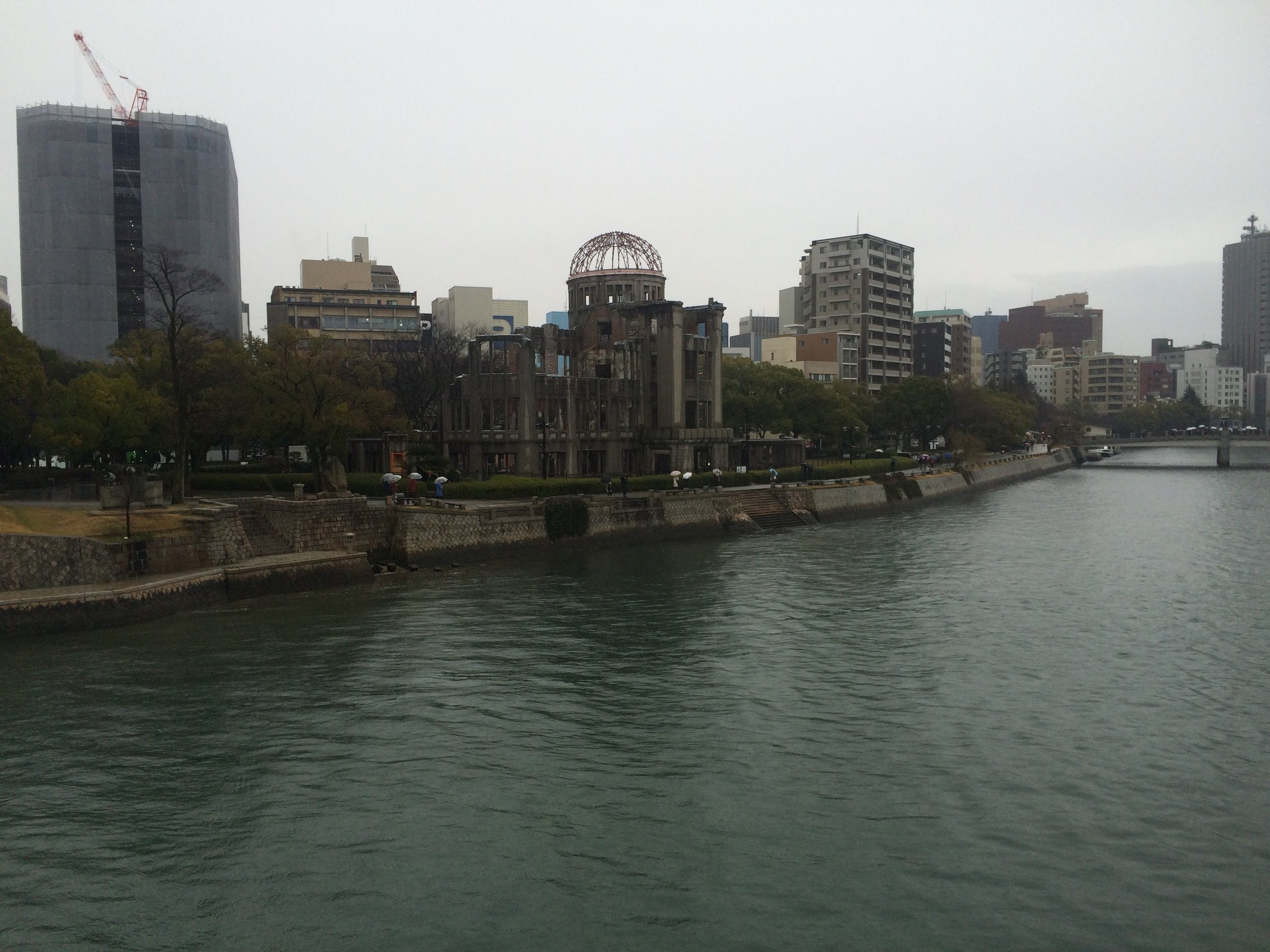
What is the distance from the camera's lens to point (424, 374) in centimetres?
8856

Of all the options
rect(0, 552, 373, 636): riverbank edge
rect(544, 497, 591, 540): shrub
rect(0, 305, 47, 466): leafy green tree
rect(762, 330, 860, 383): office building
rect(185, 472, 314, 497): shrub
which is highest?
rect(762, 330, 860, 383): office building

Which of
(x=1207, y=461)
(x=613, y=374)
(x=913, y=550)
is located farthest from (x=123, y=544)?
(x=1207, y=461)

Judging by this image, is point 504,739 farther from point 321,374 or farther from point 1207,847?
point 321,374

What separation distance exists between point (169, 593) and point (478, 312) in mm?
124780

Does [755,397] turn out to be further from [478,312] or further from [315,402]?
[478,312]

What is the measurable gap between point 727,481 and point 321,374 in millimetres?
32839

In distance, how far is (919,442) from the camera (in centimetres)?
13262

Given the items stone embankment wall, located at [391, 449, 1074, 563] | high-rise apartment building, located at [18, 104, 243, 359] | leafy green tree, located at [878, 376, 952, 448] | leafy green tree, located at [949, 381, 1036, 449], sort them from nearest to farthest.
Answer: stone embankment wall, located at [391, 449, 1074, 563] < high-rise apartment building, located at [18, 104, 243, 359] < leafy green tree, located at [878, 376, 952, 448] < leafy green tree, located at [949, 381, 1036, 449]

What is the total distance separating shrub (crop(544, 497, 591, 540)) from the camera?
186 ft

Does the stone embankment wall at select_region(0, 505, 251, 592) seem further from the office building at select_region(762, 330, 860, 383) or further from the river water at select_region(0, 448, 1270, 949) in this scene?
the office building at select_region(762, 330, 860, 383)

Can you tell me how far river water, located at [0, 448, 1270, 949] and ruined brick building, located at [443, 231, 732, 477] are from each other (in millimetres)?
32525

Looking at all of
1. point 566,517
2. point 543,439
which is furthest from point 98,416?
point 543,439

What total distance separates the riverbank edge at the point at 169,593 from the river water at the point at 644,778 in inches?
36.8

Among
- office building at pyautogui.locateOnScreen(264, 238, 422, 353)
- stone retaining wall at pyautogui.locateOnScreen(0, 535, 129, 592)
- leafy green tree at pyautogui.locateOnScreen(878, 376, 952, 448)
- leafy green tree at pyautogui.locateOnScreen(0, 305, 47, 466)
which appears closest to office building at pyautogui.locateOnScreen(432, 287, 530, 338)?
office building at pyautogui.locateOnScreen(264, 238, 422, 353)
